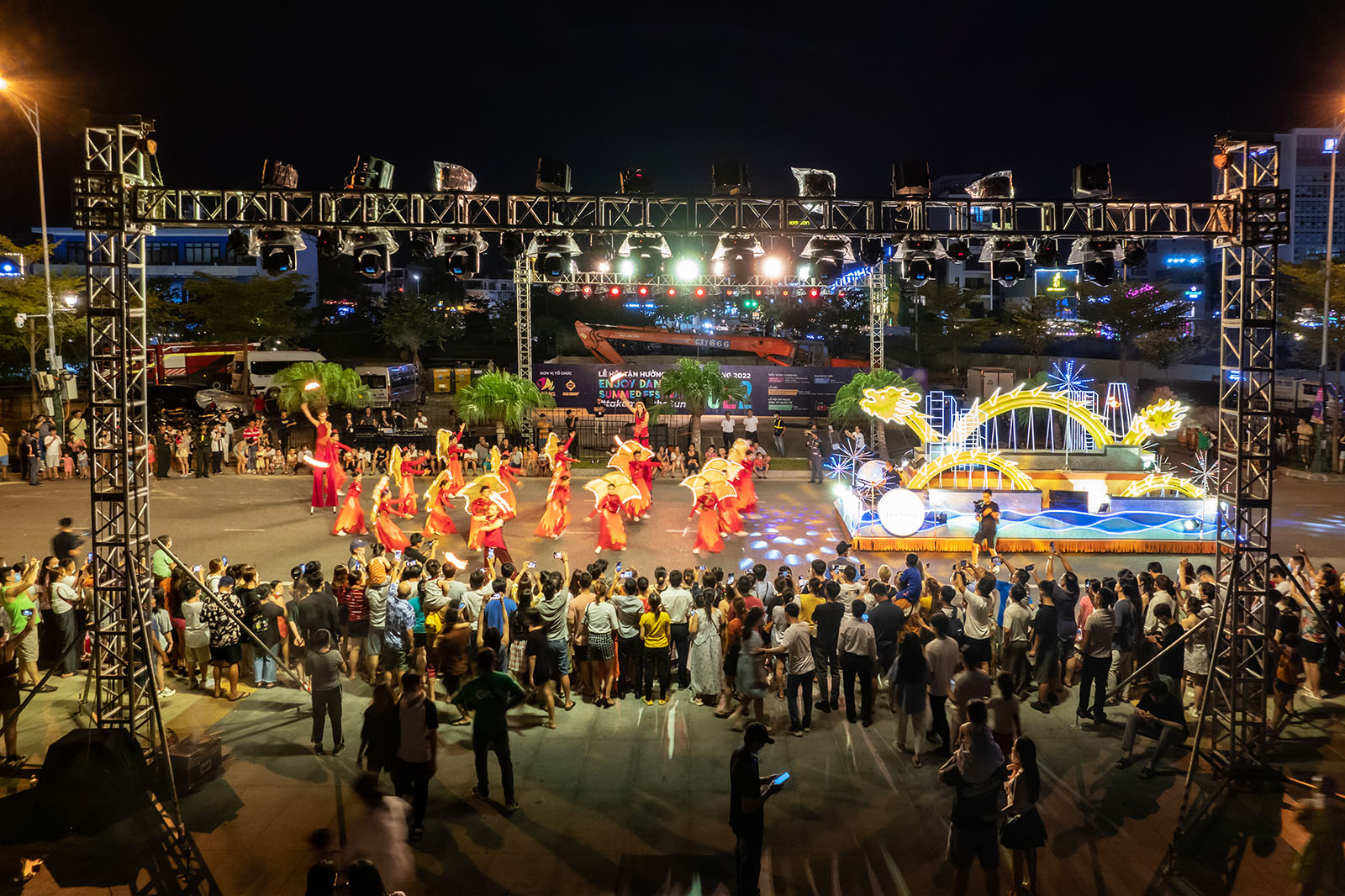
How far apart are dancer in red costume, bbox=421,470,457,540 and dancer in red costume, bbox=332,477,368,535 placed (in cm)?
124

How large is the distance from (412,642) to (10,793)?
3053 millimetres

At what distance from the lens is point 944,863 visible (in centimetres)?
585

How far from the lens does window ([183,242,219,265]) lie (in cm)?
5047

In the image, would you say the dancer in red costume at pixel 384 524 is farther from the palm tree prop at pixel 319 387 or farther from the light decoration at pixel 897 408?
the palm tree prop at pixel 319 387

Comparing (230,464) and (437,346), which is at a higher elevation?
(437,346)

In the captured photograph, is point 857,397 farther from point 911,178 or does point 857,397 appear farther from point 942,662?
point 942,662

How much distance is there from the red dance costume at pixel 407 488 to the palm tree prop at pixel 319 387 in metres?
9.59

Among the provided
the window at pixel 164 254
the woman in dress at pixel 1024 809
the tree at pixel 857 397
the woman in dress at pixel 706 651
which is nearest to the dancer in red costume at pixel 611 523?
the woman in dress at pixel 706 651

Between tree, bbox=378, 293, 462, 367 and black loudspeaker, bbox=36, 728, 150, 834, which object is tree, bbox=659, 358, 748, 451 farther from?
tree, bbox=378, 293, 462, 367

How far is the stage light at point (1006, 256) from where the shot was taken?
1092 cm

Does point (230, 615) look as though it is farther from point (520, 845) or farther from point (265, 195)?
point (265, 195)

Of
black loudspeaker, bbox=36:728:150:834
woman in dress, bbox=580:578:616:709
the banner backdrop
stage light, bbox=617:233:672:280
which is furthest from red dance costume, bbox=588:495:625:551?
the banner backdrop

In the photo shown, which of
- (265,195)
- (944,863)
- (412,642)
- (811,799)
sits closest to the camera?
(944,863)

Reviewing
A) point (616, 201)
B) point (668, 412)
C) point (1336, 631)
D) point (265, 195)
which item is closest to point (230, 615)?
point (265, 195)
